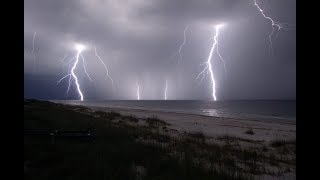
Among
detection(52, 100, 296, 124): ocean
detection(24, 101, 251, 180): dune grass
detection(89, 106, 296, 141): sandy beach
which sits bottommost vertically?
detection(52, 100, 296, 124): ocean

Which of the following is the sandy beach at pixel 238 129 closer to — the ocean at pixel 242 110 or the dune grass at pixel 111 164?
the dune grass at pixel 111 164

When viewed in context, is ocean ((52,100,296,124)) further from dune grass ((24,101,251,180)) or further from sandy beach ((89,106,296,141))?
dune grass ((24,101,251,180))

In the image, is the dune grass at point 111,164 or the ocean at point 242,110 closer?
the dune grass at point 111,164

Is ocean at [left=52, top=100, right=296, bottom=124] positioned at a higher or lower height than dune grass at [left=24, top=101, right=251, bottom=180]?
lower

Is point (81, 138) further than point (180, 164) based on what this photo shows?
Yes

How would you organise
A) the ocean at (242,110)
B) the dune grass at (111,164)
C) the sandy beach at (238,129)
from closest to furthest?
the dune grass at (111,164)
the sandy beach at (238,129)
the ocean at (242,110)

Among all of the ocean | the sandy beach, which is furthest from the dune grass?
the ocean

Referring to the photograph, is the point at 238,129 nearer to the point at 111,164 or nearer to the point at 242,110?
the point at 111,164

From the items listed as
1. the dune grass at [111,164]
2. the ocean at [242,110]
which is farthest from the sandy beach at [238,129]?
the ocean at [242,110]
